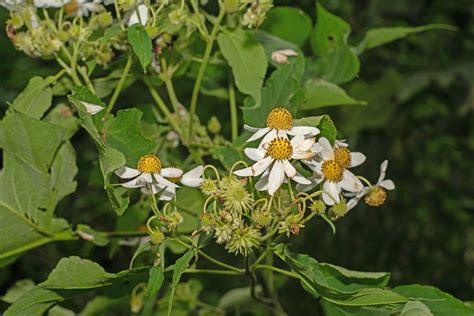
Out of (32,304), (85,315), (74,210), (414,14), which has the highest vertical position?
(32,304)

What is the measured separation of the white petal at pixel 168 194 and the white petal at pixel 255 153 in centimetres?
13

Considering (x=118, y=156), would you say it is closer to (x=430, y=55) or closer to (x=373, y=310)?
(x=373, y=310)

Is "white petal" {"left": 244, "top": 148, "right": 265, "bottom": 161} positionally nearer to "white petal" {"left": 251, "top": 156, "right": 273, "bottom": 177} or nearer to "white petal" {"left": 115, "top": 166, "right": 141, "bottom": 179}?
"white petal" {"left": 251, "top": 156, "right": 273, "bottom": 177}

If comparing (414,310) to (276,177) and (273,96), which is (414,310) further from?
(273,96)

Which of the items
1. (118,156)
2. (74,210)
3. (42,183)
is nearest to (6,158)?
(42,183)

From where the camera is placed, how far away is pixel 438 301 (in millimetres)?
1160

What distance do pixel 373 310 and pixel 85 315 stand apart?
2.04ft

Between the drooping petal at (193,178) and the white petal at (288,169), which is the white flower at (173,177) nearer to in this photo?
the drooping petal at (193,178)

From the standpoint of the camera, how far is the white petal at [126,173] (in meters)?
1.10

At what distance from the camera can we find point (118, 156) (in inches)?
40.0

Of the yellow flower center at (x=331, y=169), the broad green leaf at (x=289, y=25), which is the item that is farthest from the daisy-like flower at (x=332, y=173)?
the broad green leaf at (x=289, y=25)

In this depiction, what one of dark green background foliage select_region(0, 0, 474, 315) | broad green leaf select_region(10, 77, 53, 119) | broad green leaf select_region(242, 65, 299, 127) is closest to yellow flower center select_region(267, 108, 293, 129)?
broad green leaf select_region(242, 65, 299, 127)

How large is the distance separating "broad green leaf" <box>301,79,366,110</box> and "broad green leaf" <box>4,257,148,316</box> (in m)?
0.40

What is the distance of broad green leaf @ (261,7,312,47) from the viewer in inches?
58.1
